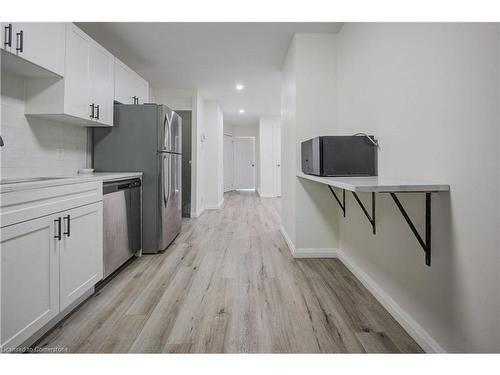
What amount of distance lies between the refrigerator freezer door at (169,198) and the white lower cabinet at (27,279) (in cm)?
141

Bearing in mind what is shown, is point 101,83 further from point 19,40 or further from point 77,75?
point 19,40

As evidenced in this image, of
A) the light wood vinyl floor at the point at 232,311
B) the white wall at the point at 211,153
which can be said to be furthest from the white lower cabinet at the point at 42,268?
the white wall at the point at 211,153

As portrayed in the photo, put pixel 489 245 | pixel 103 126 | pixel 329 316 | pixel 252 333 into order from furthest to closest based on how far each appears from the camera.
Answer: pixel 103 126
pixel 329 316
pixel 252 333
pixel 489 245

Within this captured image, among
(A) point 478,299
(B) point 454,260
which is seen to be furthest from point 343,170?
(A) point 478,299

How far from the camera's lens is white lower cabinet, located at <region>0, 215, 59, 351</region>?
48.0 inches

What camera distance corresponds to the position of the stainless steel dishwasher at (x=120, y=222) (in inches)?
86.4

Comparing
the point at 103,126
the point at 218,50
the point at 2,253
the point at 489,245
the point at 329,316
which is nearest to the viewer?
the point at 489,245

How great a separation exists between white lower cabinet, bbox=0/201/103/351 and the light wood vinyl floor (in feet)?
0.58

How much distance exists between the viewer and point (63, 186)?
5.23 ft

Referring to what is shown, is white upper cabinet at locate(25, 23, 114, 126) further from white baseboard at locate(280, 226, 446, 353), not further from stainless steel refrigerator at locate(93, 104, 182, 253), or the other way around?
white baseboard at locate(280, 226, 446, 353)

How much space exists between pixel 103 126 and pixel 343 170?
230cm

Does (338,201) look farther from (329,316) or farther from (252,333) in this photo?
(252,333)

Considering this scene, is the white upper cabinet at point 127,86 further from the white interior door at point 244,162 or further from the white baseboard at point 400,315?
the white interior door at point 244,162

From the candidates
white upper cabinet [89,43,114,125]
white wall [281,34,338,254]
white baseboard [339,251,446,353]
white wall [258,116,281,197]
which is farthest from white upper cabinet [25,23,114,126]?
white wall [258,116,281,197]
